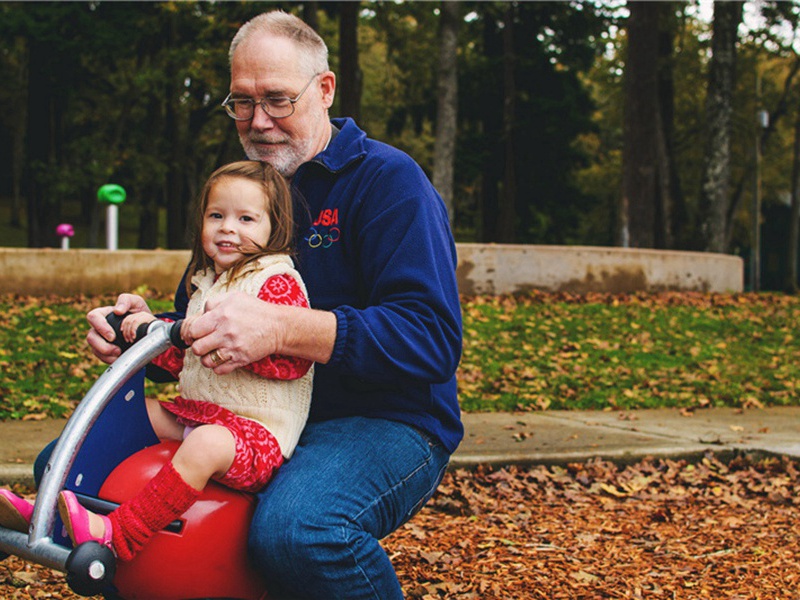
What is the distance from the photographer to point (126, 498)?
7.93 ft

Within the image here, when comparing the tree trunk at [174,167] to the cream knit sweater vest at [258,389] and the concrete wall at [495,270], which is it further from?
the cream knit sweater vest at [258,389]

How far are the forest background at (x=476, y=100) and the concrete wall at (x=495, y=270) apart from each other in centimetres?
180

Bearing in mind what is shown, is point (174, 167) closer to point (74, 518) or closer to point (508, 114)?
point (508, 114)

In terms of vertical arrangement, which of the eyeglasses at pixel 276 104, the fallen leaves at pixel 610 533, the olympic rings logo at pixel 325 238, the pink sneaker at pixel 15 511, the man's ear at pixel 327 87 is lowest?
the fallen leaves at pixel 610 533

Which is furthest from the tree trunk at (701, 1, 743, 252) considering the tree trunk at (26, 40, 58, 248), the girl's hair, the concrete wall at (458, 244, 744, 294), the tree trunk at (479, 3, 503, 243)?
the girl's hair

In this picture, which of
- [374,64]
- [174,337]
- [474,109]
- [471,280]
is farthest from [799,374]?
[374,64]

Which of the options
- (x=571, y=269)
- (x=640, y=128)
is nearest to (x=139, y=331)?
(x=571, y=269)

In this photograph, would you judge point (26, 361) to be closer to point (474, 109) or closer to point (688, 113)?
point (474, 109)

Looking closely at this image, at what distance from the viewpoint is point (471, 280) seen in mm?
12930

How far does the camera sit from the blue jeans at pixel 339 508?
7.67 feet

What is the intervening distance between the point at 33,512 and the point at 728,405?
24.0 feet

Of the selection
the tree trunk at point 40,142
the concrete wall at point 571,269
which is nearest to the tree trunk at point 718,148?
the concrete wall at point 571,269

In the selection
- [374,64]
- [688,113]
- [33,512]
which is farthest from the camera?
[374,64]

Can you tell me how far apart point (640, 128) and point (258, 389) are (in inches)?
590
